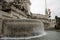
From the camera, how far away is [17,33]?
861 cm

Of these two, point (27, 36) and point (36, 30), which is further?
point (36, 30)

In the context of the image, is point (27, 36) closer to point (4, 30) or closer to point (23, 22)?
point (23, 22)

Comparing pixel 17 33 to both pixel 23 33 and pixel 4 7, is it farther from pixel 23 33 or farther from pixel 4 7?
pixel 4 7

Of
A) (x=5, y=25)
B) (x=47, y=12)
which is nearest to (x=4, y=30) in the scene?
(x=5, y=25)

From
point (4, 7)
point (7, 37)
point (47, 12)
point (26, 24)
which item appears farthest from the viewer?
point (47, 12)

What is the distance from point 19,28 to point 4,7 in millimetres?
5715

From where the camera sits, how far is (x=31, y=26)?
8.98m

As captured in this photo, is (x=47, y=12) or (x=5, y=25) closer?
(x=5, y=25)

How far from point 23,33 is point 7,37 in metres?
1.11

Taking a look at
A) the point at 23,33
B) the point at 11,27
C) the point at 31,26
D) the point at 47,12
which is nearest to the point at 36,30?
the point at 31,26

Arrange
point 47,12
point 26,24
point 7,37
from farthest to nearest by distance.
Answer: point 47,12, point 26,24, point 7,37

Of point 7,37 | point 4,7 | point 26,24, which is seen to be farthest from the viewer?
point 4,7

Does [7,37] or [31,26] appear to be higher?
[31,26]

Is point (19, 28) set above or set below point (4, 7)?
below
